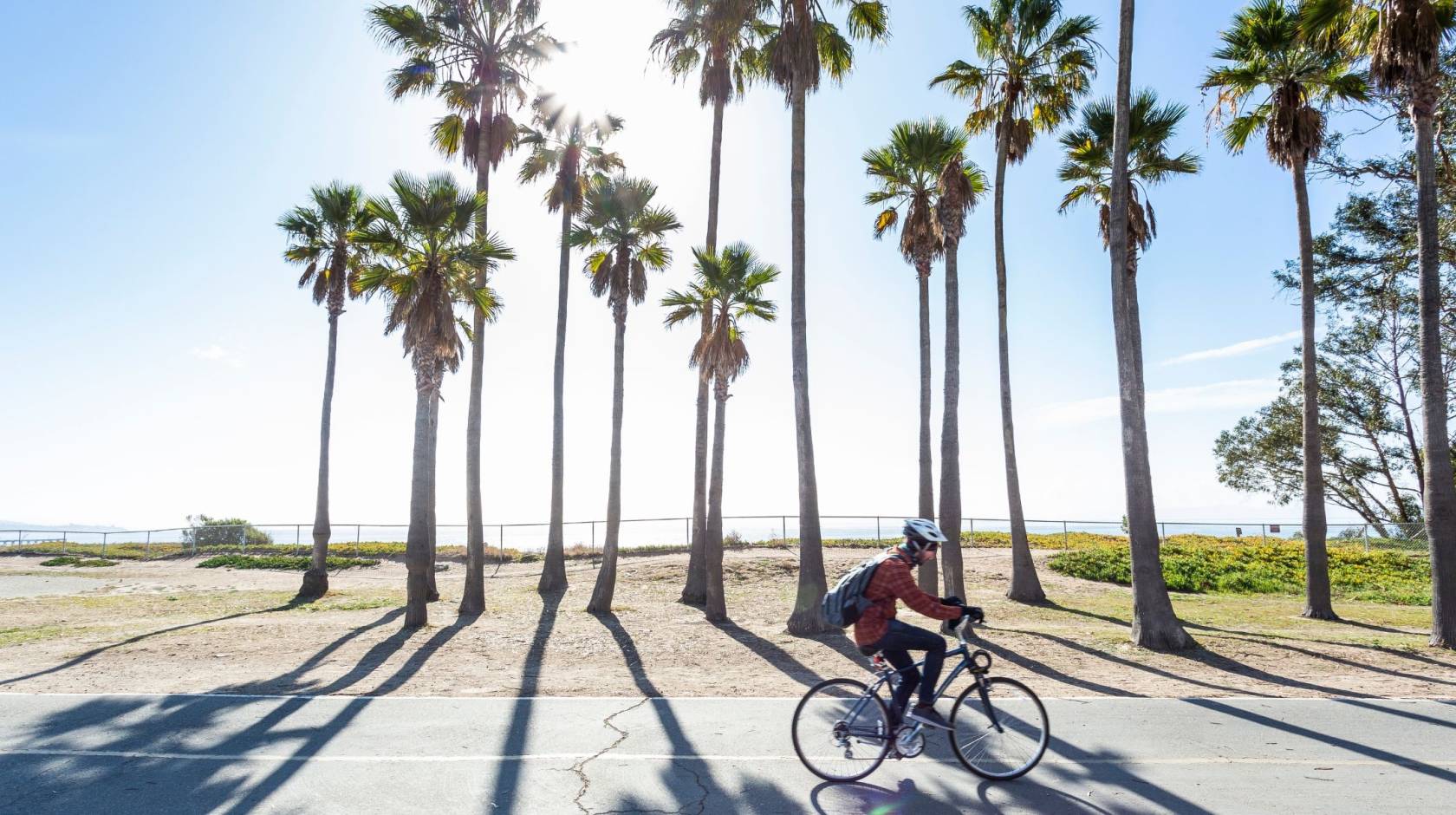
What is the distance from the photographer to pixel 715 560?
17203mm

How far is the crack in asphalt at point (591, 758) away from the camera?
A: 572 centimetres

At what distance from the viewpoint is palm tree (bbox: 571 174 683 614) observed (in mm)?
20812

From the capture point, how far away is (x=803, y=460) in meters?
15.5

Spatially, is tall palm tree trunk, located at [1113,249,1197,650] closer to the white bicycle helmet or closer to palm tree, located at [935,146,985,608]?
palm tree, located at [935,146,985,608]

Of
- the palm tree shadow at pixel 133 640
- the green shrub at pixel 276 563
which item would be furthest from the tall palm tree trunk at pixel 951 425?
the green shrub at pixel 276 563

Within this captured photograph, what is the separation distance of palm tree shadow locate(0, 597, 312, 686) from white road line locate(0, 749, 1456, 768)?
5305 millimetres

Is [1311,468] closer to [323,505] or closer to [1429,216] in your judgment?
[1429,216]

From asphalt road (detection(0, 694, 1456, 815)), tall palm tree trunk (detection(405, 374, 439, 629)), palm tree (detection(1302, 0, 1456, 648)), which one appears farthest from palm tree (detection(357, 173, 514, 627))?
palm tree (detection(1302, 0, 1456, 648))

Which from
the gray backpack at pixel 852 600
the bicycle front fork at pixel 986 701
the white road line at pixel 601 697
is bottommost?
the white road line at pixel 601 697

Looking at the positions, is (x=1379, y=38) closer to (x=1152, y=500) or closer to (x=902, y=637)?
(x=1152, y=500)

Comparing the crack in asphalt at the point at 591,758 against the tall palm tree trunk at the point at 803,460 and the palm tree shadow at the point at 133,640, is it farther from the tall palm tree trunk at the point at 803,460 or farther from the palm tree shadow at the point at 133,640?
the palm tree shadow at the point at 133,640

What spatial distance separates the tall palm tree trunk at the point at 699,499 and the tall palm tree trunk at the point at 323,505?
11087 mm

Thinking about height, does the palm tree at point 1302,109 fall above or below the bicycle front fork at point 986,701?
above

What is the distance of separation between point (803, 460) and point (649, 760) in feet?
30.6
